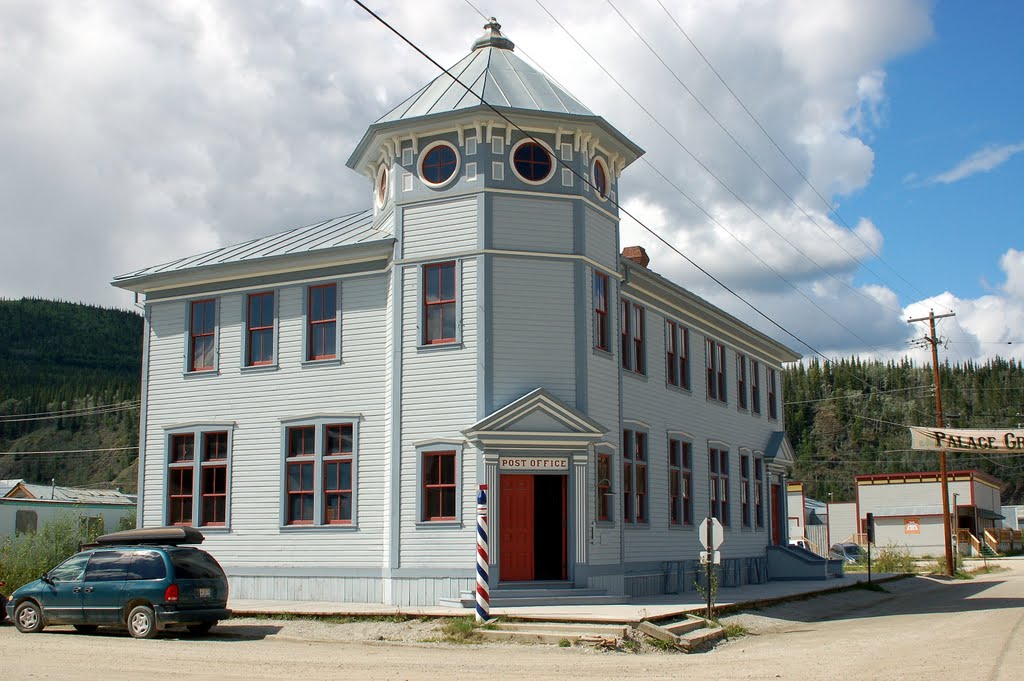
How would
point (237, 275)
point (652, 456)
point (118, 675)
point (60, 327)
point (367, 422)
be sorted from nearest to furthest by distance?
1. point (118, 675)
2. point (367, 422)
3. point (237, 275)
4. point (652, 456)
5. point (60, 327)

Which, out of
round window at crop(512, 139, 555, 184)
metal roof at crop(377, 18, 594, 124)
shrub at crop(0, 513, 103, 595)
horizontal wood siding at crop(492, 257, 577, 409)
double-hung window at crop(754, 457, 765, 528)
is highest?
metal roof at crop(377, 18, 594, 124)

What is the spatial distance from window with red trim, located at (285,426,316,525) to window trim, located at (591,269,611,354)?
6867 millimetres

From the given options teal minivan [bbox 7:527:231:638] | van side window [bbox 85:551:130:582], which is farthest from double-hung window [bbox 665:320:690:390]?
van side window [bbox 85:551:130:582]

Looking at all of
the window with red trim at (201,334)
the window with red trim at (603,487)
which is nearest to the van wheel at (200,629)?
the window with red trim at (201,334)

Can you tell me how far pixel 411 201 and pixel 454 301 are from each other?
250 cm

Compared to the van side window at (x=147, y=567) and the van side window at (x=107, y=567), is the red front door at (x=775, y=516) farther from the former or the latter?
the van side window at (x=107, y=567)

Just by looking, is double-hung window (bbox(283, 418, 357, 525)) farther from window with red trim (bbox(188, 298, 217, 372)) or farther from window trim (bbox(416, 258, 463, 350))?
window with red trim (bbox(188, 298, 217, 372))

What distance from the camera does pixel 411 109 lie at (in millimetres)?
23812

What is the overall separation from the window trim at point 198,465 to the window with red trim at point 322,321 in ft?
9.40

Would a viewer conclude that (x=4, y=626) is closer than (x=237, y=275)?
Yes

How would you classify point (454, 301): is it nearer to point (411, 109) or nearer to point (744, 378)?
point (411, 109)

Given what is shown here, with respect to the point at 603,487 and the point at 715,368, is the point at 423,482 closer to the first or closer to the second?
the point at 603,487

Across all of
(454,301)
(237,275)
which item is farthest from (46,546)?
(454,301)

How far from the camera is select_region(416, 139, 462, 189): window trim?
898 inches
